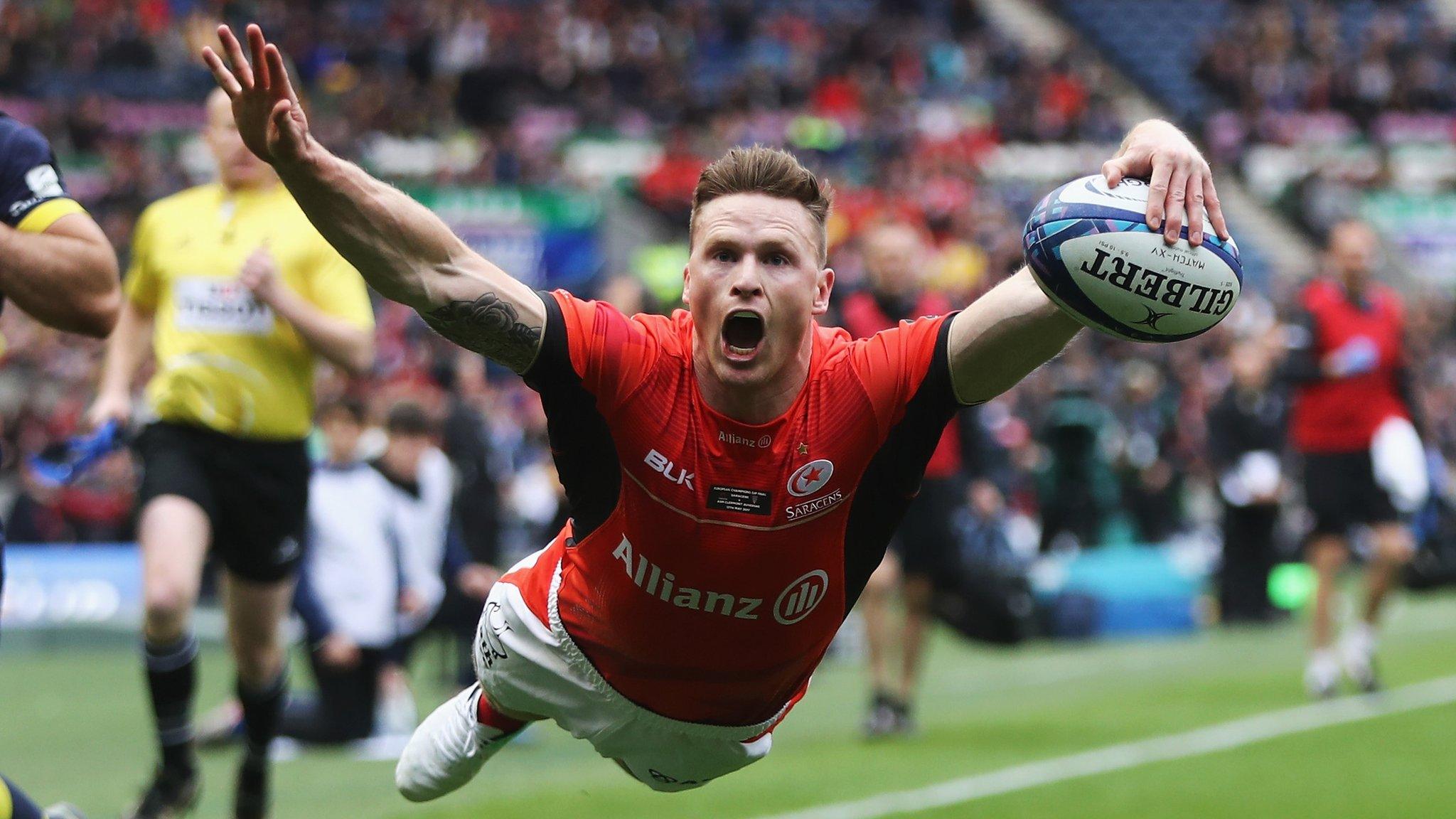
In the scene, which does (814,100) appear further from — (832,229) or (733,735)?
(733,735)

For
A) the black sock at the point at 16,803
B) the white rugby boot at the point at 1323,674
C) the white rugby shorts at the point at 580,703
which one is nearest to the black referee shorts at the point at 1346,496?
the white rugby boot at the point at 1323,674

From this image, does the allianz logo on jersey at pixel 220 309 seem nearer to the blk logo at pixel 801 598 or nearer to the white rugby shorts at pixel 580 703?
the white rugby shorts at pixel 580 703

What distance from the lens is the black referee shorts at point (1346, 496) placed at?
10.2 meters

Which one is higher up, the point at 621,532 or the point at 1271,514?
the point at 621,532

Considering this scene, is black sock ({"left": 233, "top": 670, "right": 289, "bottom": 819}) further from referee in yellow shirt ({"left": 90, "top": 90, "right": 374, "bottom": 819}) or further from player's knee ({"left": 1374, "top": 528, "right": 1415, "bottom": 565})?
player's knee ({"left": 1374, "top": 528, "right": 1415, "bottom": 565})

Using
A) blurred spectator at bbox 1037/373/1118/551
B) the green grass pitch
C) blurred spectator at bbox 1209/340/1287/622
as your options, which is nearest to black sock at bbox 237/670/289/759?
the green grass pitch

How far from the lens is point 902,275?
902cm

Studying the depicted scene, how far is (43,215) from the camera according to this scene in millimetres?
3855

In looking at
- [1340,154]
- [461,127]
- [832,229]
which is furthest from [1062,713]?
[1340,154]

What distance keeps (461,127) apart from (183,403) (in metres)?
18.0

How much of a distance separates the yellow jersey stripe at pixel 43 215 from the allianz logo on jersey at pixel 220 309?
2546 millimetres

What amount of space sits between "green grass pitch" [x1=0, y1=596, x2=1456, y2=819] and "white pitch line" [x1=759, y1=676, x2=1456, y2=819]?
0.10m

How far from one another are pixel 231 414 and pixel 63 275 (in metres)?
2.69

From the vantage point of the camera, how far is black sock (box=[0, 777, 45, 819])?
338cm
